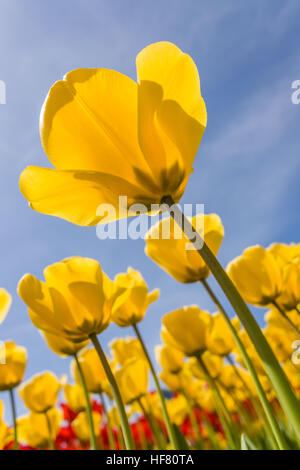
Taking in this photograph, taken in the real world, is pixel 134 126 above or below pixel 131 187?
above

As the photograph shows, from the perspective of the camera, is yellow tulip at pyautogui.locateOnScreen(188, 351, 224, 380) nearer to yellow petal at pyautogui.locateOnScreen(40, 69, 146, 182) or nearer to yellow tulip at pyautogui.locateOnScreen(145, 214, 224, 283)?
yellow tulip at pyautogui.locateOnScreen(145, 214, 224, 283)

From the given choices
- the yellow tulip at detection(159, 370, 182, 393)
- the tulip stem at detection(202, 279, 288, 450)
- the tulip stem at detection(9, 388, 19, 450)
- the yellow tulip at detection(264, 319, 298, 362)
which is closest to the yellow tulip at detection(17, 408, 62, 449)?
the yellow tulip at detection(159, 370, 182, 393)

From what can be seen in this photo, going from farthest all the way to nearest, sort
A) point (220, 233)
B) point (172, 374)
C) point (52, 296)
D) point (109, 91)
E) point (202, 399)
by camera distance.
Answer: point (202, 399), point (172, 374), point (220, 233), point (52, 296), point (109, 91)

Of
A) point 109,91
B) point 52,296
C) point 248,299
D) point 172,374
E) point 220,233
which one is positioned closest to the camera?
point 109,91

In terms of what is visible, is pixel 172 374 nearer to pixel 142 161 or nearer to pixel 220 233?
pixel 220 233
